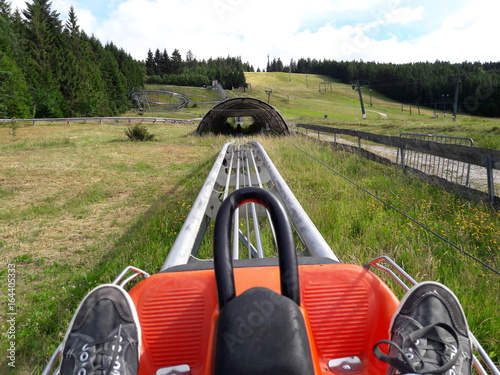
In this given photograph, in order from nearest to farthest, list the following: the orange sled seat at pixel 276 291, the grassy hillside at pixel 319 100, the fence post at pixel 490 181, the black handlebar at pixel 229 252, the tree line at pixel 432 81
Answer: the black handlebar at pixel 229 252, the orange sled seat at pixel 276 291, the fence post at pixel 490 181, the tree line at pixel 432 81, the grassy hillside at pixel 319 100

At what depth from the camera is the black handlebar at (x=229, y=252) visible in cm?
125

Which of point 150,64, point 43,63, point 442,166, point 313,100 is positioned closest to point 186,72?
point 150,64

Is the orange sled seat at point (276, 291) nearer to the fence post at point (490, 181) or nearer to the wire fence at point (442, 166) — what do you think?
the fence post at point (490, 181)

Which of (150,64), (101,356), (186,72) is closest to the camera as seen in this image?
(101,356)

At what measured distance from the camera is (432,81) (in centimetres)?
8400

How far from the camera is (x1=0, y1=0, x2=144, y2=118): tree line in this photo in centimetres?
3791

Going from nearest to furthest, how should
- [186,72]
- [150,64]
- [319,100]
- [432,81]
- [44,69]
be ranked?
[44,69] → [432,81] → [319,100] → [186,72] → [150,64]

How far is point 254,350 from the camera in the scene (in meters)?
1.08

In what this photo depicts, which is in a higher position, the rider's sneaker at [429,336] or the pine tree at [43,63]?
the pine tree at [43,63]

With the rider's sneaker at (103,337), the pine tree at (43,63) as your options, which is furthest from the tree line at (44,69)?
the rider's sneaker at (103,337)

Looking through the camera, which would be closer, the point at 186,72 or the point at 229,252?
the point at 229,252

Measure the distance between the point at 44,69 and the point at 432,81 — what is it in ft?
282

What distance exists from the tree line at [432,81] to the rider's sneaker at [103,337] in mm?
47107

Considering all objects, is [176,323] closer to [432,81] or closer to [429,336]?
[429,336]
